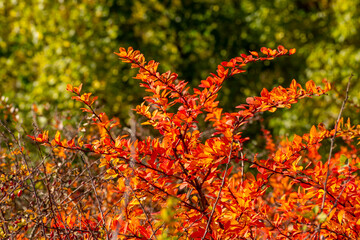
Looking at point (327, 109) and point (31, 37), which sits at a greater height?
point (31, 37)

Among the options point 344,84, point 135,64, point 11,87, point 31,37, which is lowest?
point 11,87

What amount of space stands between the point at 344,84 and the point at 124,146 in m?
5.50

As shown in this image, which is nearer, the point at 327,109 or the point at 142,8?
the point at 327,109

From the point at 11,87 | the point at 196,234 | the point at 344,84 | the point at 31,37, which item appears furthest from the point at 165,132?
the point at 11,87

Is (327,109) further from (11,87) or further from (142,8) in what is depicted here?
(11,87)

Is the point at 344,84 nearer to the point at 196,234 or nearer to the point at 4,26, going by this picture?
the point at 196,234

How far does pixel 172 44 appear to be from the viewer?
754cm

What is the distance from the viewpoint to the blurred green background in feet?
22.2

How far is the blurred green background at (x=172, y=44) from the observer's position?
6.77 m

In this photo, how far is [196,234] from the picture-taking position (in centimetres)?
160

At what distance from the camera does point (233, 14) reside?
756 centimetres

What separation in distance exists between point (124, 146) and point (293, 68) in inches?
256

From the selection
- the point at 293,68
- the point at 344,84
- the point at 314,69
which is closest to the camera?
the point at 344,84

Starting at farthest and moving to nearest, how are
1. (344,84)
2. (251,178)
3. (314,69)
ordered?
(314,69)
(344,84)
(251,178)
